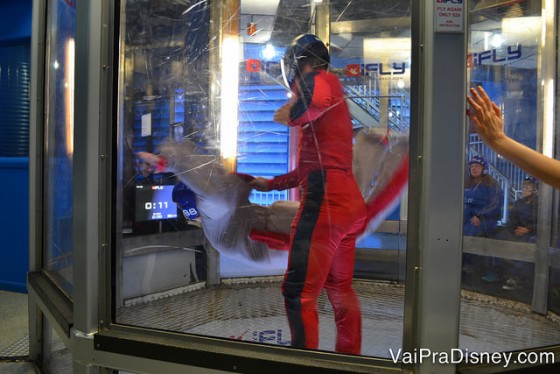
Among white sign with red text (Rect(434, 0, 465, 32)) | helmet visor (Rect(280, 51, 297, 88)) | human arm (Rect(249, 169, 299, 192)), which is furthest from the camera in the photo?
human arm (Rect(249, 169, 299, 192))

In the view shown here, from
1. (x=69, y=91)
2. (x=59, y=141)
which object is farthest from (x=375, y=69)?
(x=59, y=141)

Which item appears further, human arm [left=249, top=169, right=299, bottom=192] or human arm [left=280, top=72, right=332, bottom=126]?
human arm [left=249, top=169, right=299, bottom=192]

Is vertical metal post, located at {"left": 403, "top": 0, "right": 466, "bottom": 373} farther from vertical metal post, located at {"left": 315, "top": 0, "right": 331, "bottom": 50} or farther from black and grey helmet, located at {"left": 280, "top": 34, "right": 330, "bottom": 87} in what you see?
vertical metal post, located at {"left": 315, "top": 0, "right": 331, "bottom": 50}

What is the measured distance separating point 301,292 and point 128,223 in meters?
0.83

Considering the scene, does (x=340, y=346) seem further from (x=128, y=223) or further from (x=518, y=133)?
(x=518, y=133)

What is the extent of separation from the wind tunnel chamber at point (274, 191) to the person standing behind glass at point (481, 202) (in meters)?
0.02

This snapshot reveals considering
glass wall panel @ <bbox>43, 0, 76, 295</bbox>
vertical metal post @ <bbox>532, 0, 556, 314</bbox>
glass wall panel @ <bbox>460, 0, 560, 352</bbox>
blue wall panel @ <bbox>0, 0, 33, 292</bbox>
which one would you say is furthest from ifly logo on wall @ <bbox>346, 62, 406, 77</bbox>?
blue wall panel @ <bbox>0, 0, 33, 292</bbox>

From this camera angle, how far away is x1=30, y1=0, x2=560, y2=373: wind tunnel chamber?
4.28 feet

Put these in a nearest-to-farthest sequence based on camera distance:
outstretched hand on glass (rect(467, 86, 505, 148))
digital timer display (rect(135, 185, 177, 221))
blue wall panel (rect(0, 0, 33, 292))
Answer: outstretched hand on glass (rect(467, 86, 505, 148)) → digital timer display (rect(135, 185, 177, 221)) → blue wall panel (rect(0, 0, 33, 292))

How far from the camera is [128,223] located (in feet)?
6.25

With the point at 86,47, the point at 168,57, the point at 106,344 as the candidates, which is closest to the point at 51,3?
the point at 168,57

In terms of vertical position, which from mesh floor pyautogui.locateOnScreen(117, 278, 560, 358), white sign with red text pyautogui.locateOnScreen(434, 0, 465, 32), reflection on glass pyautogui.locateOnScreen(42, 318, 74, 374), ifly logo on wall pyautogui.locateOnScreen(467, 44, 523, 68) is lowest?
reflection on glass pyautogui.locateOnScreen(42, 318, 74, 374)

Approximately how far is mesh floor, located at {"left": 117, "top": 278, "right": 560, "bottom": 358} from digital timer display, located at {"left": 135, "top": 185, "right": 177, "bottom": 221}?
0.44 m

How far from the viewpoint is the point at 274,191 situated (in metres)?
2.09
